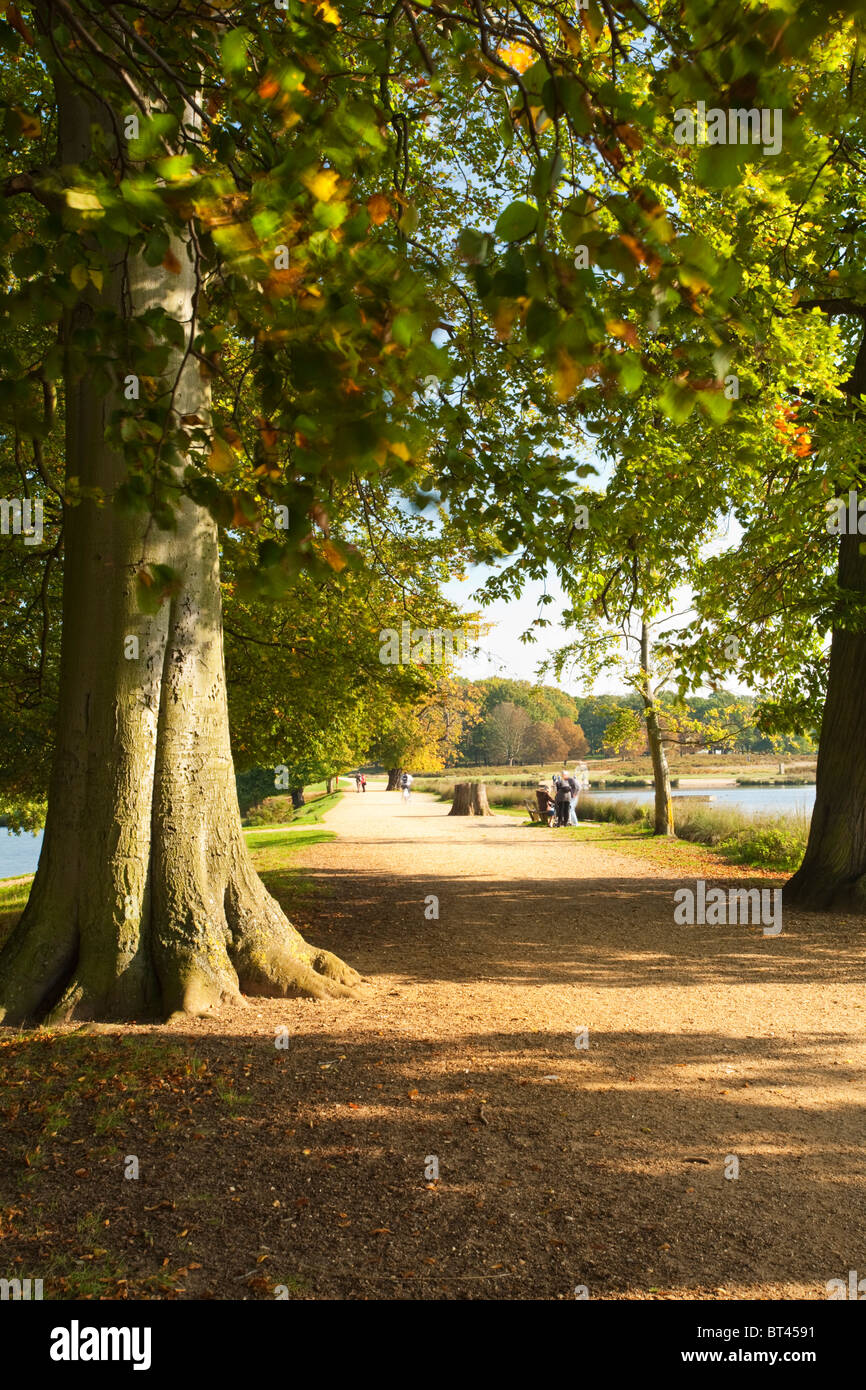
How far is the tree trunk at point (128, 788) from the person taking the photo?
5594 mm

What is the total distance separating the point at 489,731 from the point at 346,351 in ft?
302

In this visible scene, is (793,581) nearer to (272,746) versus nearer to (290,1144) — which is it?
(272,746)

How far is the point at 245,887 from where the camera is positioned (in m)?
6.31

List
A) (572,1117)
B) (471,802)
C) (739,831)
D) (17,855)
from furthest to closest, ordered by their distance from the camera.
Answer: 1. (17,855)
2. (471,802)
3. (739,831)
4. (572,1117)

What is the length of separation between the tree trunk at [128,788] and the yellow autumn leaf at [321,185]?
3690 mm

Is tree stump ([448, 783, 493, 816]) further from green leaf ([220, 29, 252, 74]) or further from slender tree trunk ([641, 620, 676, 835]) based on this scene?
green leaf ([220, 29, 252, 74])

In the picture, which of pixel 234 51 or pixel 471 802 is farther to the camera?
pixel 471 802

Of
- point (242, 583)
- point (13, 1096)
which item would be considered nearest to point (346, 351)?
point (242, 583)

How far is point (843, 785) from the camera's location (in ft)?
34.1

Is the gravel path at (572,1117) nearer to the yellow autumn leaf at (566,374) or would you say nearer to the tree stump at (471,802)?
the yellow autumn leaf at (566,374)

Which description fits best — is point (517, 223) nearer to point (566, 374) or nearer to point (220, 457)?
point (566, 374)

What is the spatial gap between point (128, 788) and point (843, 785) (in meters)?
8.26

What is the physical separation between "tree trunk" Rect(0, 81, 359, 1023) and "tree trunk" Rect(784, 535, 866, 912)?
6979 millimetres

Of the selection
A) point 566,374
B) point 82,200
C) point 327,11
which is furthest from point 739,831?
point 82,200
